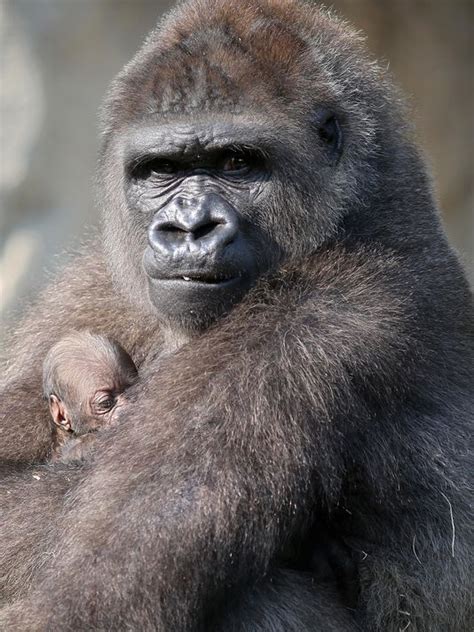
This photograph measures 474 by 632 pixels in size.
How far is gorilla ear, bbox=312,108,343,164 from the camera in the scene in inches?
176

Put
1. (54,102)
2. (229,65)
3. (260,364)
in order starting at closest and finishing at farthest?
(260,364), (229,65), (54,102)

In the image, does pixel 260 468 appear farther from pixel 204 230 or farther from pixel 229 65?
pixel 229 65

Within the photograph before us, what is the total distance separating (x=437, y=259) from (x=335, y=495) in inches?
42.3

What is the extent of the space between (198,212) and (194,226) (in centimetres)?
7

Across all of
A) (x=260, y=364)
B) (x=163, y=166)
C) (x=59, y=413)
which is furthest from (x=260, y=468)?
(x=163, y=166)

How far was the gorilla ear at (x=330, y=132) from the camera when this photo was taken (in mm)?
4473

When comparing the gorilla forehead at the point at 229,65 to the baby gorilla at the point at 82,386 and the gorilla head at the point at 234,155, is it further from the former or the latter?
the baby gorilla at the point at 82,386

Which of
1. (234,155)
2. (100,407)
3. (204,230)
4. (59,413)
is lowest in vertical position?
(59,413)

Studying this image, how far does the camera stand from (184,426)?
3781 mm

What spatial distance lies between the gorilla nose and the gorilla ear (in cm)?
47

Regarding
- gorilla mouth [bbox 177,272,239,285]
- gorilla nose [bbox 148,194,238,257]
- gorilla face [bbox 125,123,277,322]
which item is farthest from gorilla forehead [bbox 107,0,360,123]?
gorilla mouth [bbox 177,272,239,285]

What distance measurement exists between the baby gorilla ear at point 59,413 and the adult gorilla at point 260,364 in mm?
108

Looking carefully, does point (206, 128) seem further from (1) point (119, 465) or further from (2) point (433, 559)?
(2) point (433, 559)

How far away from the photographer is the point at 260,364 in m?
3.83
